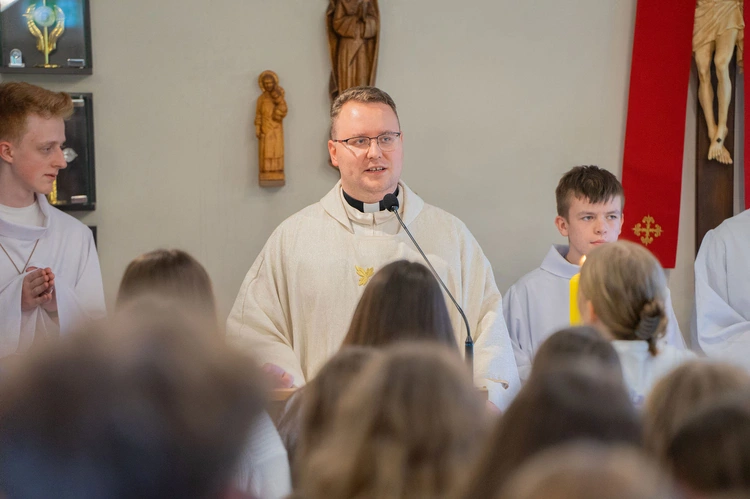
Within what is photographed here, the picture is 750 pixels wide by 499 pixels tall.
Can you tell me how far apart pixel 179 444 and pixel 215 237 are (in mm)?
4560

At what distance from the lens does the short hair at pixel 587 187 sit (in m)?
5.11

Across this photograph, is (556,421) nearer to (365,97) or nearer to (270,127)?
(365,97)

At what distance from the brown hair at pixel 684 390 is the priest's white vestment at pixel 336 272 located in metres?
2.54

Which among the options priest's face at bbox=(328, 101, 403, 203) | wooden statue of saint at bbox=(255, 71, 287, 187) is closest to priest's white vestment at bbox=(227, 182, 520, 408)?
priest's face at bbox=(328, 101, 403, 203)

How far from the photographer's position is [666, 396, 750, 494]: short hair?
58.2 inches

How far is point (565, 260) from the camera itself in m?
5.42

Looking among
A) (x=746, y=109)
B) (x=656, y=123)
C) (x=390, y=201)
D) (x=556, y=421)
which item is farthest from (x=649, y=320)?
(x=746, y=109)

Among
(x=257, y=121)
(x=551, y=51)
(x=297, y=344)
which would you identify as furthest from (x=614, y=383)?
(x=551, y=51)

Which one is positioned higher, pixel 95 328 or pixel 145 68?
pixel 145 68

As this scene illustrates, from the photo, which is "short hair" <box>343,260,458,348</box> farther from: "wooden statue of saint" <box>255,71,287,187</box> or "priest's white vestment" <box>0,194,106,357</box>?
"wooden statue of saint" <box>255,71,287,187</box>

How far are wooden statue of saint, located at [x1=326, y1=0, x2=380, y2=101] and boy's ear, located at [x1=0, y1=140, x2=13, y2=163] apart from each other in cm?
191

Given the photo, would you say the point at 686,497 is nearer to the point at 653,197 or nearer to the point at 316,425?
the point at 316,425

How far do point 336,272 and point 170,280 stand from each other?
1.83 meters

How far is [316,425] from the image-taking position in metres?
1.92
